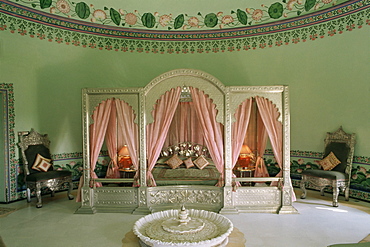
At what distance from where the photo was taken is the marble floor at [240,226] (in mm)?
4258

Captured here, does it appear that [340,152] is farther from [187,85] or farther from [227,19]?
[227,19]

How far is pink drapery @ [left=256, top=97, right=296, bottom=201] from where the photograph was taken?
5627 millimetres

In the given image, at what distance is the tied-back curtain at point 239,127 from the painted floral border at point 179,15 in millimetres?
3409

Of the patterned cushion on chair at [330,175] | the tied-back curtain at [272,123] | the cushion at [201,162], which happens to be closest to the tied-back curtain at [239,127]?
the tied-back curtain at [272,123]

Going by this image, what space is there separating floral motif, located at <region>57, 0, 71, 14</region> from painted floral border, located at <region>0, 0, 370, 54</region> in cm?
24

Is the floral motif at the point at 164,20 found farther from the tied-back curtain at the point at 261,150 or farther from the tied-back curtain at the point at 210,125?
the tied-back curtain at the point at 261,150

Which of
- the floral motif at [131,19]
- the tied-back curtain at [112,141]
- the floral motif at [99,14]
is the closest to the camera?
the tied-back curtain at [112,141]

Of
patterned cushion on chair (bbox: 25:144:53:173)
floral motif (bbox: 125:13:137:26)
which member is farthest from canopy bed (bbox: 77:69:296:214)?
floral motif (bbox: 125:13:137:26)

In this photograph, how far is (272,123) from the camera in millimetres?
5629

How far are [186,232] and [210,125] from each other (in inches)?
95.5

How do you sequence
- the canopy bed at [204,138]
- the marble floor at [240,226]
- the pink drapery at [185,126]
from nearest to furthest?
the marble floor at [240,226] → the canopy bed at [204,138] → the pink drapery at [185,126]

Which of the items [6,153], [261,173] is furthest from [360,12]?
[6,153]

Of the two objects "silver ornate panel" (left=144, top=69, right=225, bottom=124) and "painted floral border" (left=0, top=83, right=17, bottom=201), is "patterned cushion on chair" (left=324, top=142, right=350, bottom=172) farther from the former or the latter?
"painted floral border" (left=0, top=83, right=17, bottom=201)

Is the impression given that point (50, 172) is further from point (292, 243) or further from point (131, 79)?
point (292, 243)
